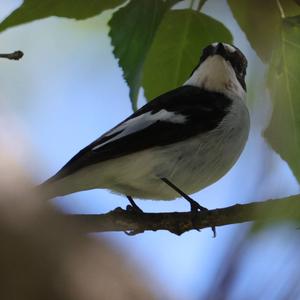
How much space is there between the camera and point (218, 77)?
3.02 metres

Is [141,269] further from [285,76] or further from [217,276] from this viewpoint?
[285,76]

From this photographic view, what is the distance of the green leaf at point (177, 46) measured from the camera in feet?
4.91

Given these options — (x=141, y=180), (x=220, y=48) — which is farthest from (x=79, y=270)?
(x=220, y=48)

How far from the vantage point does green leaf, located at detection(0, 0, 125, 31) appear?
1308mm

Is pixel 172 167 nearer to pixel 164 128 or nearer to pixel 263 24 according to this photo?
pixel 164 128

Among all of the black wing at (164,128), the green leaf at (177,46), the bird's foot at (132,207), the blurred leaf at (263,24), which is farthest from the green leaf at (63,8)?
the bird's foot at (132,207)

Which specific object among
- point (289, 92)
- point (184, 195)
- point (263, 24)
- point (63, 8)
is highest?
point (63, 8)

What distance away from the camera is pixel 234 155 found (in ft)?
8.28

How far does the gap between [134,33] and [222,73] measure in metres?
1.70

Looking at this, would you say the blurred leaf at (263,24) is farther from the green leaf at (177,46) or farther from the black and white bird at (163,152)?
the black and white bird at (163,152)

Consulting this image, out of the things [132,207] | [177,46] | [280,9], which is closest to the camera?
[280,9]

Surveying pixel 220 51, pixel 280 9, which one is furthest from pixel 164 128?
pixel 280 9

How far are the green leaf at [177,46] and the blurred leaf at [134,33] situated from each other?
0.45 ft

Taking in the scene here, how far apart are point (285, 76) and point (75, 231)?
2.80ft
